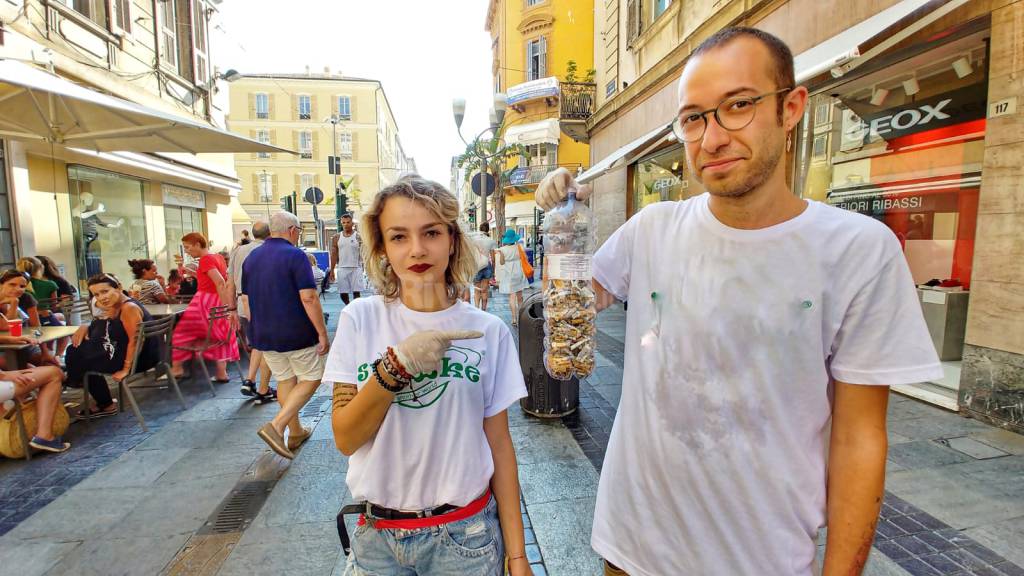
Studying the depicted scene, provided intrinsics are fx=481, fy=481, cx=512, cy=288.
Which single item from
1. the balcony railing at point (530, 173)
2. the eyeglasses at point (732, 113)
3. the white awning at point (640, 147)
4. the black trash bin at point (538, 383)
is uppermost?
the balcony railing at point (530, 173)

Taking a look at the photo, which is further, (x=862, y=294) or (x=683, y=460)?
(x=683, y=460)

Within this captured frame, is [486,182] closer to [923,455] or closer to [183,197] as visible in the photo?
[923,455]

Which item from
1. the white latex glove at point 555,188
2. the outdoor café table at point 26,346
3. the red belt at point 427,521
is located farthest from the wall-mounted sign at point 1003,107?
the outdoor café table at point 26,346

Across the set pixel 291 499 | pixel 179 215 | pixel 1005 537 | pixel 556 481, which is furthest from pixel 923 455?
pixel 179 215

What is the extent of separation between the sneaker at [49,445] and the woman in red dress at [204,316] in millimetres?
1783

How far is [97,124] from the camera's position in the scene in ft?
17.8

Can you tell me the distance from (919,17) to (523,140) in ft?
84.1

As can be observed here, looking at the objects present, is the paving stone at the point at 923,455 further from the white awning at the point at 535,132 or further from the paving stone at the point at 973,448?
the white awning at the point at 535,132

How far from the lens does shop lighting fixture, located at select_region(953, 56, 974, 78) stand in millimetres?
4742

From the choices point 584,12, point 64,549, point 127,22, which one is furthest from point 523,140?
point 64,549

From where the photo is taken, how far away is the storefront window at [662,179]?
954 cm

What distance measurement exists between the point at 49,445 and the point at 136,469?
948 millimetres

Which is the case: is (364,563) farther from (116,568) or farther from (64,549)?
(64,549)

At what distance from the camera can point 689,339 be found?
1266mm
